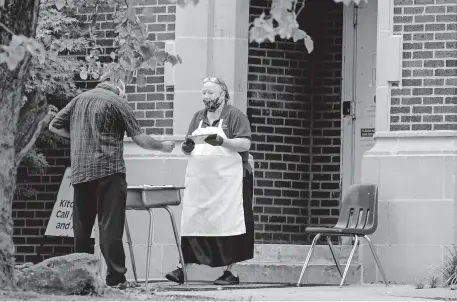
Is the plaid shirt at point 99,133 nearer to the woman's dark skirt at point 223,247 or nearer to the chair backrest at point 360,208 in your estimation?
the woman's dark skirt at point 223,247

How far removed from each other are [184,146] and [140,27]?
1.97 metres

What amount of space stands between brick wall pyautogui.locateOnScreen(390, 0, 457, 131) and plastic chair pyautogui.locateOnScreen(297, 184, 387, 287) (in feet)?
2.45

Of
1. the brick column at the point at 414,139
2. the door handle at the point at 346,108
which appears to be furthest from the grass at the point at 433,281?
the door handle at the point at 346,108

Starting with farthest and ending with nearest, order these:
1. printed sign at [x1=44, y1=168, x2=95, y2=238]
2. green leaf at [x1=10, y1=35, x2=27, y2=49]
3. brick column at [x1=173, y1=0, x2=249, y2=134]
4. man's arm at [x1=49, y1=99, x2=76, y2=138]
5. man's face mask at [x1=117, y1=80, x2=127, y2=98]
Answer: printed sign at [x1=44, y1=168, x2=95, y2=238]
brick column at [x1=173, y1=0, x2=249, y2=134]
man's face mask at [x1=117, y1=80, x2=127, y2=98]
man's arm at [x1=49, y1=99, x2=76, y2=138]
green leaf at [x1=10, y1=35, x2=27, y2=49]

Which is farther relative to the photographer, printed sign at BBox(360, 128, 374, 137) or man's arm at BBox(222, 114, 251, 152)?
printed sign at BBox(360, 128, 374, 137)

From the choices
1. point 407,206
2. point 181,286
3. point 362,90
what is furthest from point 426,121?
point 181,286

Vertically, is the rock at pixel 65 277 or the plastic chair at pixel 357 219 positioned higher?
the plastic chair at pixel 357 219

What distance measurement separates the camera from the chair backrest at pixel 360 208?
Result: 1166 centimetres

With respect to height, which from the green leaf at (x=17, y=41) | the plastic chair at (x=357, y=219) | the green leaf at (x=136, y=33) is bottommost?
the plastic chair at (x=357, y=219)

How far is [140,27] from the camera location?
30.0 ft

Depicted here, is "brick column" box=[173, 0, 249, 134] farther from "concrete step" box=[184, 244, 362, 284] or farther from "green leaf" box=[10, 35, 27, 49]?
"green leaf" box=[10, 35, 27, 49]

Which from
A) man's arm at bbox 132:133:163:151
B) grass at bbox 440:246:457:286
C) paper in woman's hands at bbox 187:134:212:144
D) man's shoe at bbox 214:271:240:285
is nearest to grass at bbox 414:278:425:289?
grass at bbox 440:246:457:286

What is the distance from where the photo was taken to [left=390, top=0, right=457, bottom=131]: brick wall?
11984 mm

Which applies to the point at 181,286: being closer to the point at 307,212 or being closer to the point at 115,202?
the point at 115,202
